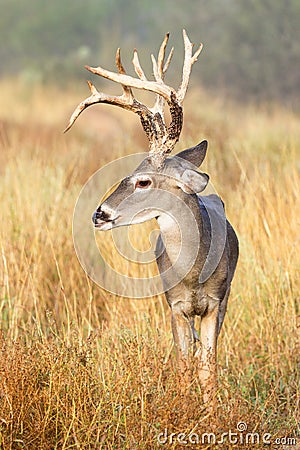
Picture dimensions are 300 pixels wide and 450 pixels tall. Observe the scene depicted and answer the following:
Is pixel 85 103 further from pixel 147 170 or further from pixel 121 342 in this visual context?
pixel 121 342

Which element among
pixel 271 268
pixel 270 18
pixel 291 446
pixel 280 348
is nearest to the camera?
pixel 291 446

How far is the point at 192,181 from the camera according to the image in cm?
372

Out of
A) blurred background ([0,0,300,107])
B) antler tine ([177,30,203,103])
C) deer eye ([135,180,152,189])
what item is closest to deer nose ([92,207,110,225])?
deer eye ([135,180,152,189])

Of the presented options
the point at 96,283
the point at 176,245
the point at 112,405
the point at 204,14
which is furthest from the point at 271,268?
the point at 204,14

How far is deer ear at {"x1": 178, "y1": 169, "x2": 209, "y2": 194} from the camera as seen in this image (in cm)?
370

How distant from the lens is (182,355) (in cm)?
394

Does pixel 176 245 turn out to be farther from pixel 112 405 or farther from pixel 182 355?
pixel 112 405

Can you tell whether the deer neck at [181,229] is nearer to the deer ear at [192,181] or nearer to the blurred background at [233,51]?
the deer ear at [192,181]

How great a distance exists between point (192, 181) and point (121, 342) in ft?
3.18

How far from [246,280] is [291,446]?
173 cm

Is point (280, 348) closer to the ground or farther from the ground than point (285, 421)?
farther from the ground

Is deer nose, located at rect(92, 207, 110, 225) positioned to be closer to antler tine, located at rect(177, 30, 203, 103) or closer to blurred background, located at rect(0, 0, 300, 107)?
antler tine, located at rect(177, 30, 203, 103)

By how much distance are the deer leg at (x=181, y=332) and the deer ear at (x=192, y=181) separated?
58cm

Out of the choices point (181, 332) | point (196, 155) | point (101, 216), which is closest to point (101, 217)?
point (101, 216)
